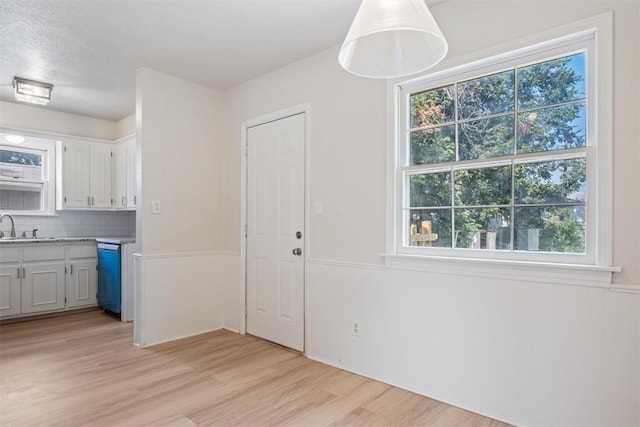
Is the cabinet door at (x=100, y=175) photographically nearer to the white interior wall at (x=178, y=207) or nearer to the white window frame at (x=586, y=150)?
the white interior wall at (x=178, y=207)

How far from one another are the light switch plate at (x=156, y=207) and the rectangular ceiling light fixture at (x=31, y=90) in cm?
176

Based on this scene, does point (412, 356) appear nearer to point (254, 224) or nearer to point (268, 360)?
point (268, 360)

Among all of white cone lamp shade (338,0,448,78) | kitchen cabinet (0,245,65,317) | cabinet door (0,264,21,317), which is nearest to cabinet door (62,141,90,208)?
kitchen cabinet (0,245,65,317)

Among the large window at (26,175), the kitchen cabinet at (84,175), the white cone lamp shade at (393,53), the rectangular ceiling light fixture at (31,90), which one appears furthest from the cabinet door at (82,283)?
the white cone lamp shade at (393,53)

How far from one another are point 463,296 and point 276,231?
71.8 inches

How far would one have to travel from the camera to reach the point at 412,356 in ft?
8.51

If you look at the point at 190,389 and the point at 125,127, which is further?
the point at 125,127

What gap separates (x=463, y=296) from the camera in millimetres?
2371

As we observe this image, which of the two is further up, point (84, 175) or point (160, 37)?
point (160, 37)

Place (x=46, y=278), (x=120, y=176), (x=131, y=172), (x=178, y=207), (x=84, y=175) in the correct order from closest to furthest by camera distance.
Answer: (x=178, y=207), (x=46, y=278), (x=131, y=172), (x=84, y=175), (x=120, y=176)

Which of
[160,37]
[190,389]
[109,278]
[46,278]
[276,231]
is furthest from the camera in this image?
[109,278]

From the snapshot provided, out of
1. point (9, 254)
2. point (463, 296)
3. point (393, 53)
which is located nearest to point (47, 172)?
point (9, 254)

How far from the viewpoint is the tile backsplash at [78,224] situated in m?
4.85

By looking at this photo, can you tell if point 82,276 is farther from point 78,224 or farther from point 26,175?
point 26,175
